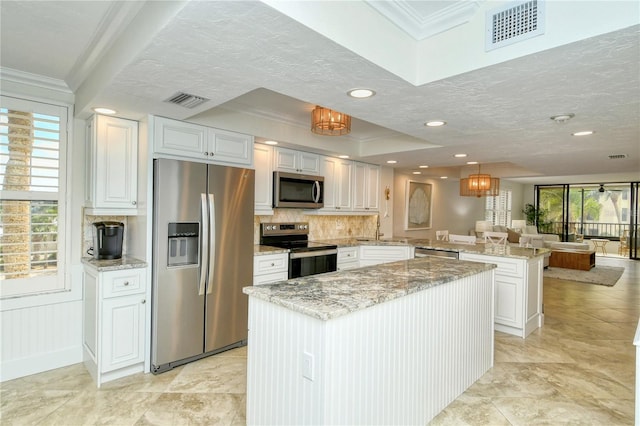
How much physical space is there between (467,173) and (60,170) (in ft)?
24.3

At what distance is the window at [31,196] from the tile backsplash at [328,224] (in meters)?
2.02

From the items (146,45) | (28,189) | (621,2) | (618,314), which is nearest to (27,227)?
(28,189)

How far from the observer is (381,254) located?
489cm

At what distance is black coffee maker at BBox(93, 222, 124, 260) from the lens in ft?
9.74

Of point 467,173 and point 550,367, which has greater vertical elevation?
point 467,173

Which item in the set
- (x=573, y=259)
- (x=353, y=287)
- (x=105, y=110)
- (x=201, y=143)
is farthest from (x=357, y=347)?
(x=573, y=259)

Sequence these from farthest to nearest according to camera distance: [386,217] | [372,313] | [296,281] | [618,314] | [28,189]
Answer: [386,217]
[618,314]
[28,189]
[296,281]
[372,313]

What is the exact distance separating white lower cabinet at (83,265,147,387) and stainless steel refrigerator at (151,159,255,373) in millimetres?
125

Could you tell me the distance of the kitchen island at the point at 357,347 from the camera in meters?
1.57

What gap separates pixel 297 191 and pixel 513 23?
9.87 feet

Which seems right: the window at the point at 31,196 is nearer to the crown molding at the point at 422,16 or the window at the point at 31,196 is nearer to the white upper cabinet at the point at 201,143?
the white upper cabinet at the point at 201,143

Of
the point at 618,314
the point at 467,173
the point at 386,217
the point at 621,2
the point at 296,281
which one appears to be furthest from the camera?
the point at 467,173

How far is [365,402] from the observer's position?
1708 millimetres

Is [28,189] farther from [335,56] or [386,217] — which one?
[386,217]
